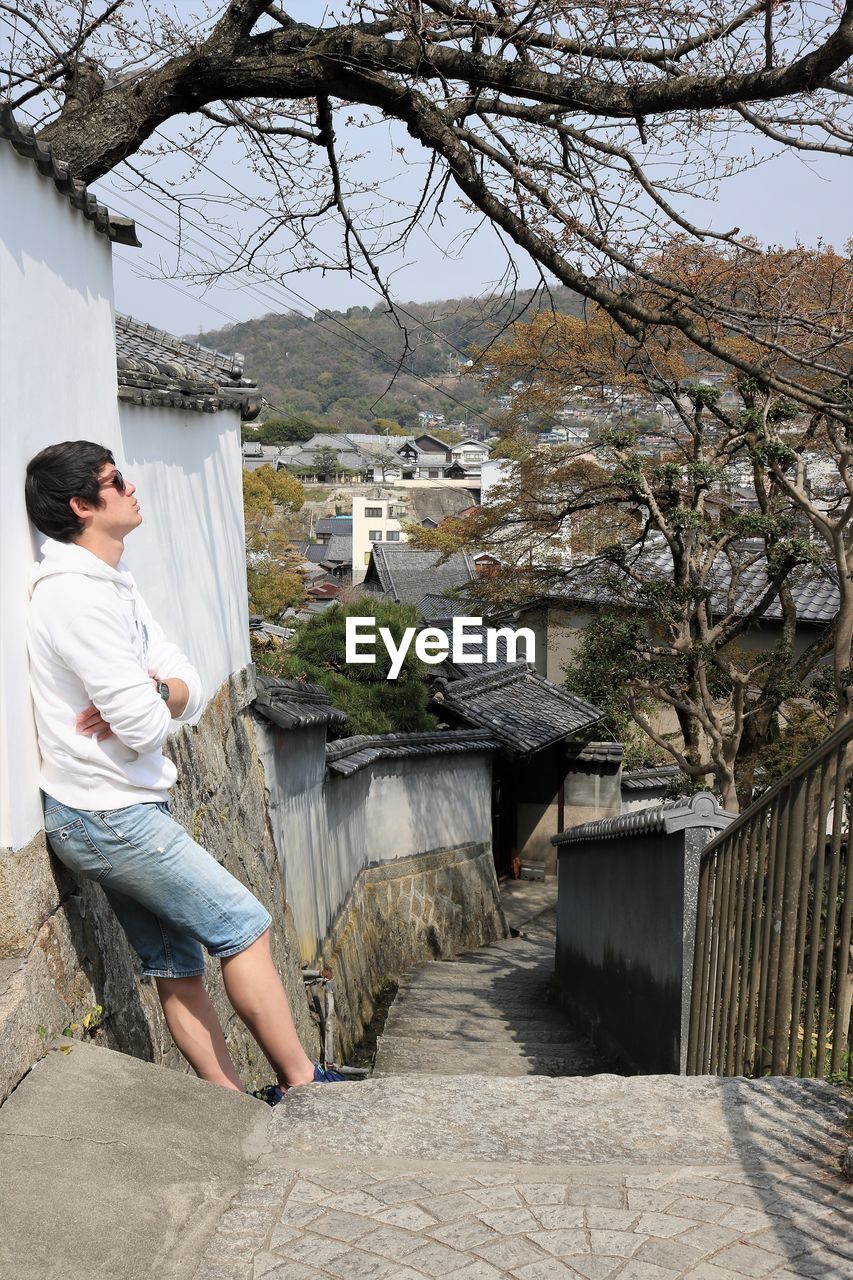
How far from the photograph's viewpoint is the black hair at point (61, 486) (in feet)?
10.5

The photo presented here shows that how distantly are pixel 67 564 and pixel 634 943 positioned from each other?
7.12 m

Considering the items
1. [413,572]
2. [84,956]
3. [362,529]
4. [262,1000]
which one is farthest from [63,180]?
[362,529]

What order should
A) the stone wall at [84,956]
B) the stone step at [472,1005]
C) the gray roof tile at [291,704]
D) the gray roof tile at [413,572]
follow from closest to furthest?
the stone wall at [84,956], the gray roof tile at [291,704], the stone step at [472,1005], the gray roof tile at [413,572]

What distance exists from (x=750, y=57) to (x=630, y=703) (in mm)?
8104

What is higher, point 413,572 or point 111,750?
point 111,750

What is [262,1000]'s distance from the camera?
3.37 m

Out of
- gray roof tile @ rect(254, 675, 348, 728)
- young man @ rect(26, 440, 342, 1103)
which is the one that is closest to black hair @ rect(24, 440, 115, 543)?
young man @ rect(26, 440, 342, 1103)

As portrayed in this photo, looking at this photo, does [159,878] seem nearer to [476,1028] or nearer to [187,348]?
[187,348]

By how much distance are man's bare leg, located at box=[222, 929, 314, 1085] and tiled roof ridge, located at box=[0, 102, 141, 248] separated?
232cm

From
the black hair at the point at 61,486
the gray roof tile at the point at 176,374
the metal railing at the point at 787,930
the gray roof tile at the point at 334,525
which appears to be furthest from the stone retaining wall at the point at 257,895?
the gray roof tile at the point at 334,525

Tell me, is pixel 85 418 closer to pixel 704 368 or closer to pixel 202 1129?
pixel 202 1129

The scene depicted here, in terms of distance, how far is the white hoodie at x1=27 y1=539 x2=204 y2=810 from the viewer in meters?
3.05

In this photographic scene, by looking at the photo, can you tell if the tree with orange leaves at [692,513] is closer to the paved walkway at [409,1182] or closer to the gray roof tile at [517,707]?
the gray roof tile at [517,707]

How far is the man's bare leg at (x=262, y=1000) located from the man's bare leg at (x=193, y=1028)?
0.52ft
